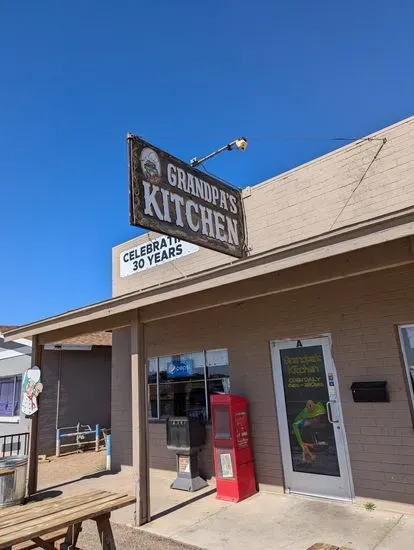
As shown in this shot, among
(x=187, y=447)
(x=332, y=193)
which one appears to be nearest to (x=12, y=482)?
(x=187, y=447)

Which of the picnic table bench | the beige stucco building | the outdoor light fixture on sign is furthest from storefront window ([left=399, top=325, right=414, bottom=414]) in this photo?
the picnic table bench

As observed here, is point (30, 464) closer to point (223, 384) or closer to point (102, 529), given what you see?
point (223, 384)

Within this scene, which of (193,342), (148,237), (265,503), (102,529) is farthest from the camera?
(148,237)

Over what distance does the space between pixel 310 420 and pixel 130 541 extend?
2974 mm

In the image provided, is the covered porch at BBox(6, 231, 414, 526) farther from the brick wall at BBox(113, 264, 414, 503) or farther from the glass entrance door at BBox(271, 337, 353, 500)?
the glass entrance door at BBox(271, 337, 353, 500)

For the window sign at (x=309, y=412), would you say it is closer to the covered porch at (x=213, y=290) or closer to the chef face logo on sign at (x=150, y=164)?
the covered porch at (x=213, y=290)

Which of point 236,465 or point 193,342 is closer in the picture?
point 236,465

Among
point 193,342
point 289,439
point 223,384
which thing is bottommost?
point 289,439

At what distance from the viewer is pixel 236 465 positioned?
6258 mm

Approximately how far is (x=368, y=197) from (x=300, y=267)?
2233mm

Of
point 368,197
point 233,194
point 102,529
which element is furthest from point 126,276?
point 102,529

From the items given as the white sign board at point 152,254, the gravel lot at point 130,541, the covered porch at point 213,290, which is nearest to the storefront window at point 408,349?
the covered porch at point 213,290

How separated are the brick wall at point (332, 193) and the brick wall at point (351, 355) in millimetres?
1033

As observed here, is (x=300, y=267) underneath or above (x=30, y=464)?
above
